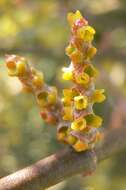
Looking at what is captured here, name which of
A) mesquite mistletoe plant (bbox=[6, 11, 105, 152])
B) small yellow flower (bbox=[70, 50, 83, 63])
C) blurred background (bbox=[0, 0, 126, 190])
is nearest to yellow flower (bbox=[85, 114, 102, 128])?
mesquite mistletoe plant (bbox=[6, 11, 105, 152])

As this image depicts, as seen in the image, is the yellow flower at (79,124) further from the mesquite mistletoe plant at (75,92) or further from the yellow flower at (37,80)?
the yellow flower at (37,80)

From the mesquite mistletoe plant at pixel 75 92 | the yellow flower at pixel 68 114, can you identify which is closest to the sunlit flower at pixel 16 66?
the mesquite mistletoe plant at pixel 75 92

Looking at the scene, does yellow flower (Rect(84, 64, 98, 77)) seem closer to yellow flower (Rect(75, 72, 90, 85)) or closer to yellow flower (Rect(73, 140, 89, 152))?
yellow flower (Rect(75, 72, 90, 85))

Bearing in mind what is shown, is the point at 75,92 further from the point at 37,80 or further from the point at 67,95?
the point at 37,80

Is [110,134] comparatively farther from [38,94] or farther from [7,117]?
[7,117]

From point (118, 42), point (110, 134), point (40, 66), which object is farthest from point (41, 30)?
point (110, 134)

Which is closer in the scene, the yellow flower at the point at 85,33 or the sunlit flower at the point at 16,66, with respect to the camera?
the yellow flower at the point at 85,33
